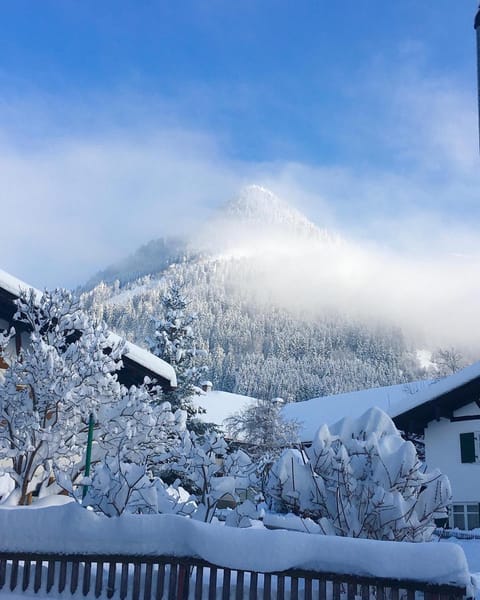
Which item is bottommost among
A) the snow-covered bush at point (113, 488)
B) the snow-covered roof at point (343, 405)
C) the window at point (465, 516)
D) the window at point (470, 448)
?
the window at point (465, 516)

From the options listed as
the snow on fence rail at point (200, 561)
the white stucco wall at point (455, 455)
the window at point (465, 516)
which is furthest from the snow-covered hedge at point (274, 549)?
the window at point (465, 516)

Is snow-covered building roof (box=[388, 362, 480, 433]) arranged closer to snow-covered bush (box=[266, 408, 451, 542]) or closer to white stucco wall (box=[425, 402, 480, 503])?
white stucco wall (box=[425, 402, 480, 503])

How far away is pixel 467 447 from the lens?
22.8m

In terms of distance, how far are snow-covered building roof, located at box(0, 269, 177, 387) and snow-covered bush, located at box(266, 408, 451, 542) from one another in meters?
6.66

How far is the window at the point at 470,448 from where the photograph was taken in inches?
892

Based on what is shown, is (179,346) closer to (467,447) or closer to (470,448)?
(467,447)

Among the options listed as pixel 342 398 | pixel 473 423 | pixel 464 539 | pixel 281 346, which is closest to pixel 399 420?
pixel 473 423

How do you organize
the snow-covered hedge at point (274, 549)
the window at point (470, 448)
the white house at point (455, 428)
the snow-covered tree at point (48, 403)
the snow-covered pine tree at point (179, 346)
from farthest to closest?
the snow-covered pine tree at point (179, 346)
the window at point (470, 448)
the white house at point (455, 428)
the snow-covered tree at point (48, 403)
the snow-covered hedge at point (274, 549)

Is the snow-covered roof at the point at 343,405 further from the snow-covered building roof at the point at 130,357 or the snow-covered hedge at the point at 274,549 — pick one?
the snow-covered hedge at the point at 274,549

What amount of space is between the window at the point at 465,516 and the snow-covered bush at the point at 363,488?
655 inches

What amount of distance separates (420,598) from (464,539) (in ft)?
53.5

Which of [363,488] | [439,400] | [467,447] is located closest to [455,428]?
[467,447]

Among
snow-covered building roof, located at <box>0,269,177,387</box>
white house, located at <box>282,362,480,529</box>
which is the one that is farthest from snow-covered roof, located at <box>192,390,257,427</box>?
snow-covered building roof, located at <box>0,269,177,387</box>

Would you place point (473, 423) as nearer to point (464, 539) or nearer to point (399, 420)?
point (399, 420)
